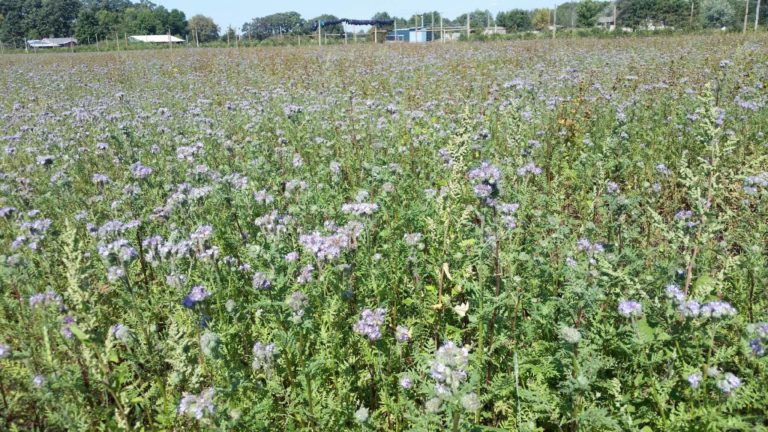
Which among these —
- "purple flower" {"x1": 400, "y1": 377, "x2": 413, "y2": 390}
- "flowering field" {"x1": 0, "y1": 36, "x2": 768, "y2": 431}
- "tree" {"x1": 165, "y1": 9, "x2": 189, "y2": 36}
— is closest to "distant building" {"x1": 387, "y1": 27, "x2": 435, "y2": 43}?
"flowering field" {"x1": 0, "y1": 36, "x2": 768, "y2": 431}

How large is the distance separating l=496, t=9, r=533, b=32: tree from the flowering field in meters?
88.1

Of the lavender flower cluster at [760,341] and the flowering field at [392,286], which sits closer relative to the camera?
the lavender flower cluster at [760,341]

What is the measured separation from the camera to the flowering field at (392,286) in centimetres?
243

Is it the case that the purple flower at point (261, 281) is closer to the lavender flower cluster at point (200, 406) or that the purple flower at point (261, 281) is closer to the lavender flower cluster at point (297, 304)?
the lavender flower cluster at point (297, 304)

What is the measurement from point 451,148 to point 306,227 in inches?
53.9

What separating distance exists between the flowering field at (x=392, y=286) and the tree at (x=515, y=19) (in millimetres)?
88145

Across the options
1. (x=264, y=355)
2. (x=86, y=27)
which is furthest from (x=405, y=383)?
(x=86, y=27)

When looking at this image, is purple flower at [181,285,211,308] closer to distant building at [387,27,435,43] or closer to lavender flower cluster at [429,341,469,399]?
lavender flower cluster at [429,341,469,399]

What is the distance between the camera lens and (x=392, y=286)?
356 centimetres

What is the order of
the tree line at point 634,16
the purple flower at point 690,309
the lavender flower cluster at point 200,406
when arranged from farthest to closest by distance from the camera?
the tree line at point 634,16 < the purple flower at point 690,309 < the lavender flower cluster at point 200,406

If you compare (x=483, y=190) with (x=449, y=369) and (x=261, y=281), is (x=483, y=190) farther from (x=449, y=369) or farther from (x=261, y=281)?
(x=261, y=281)

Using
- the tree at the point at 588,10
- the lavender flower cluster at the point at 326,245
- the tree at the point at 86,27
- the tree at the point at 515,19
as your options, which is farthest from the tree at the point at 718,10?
the tree at the point at 86,27

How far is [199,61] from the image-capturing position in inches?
738

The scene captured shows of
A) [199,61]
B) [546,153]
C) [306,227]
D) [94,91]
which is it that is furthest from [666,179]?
[199,61]
